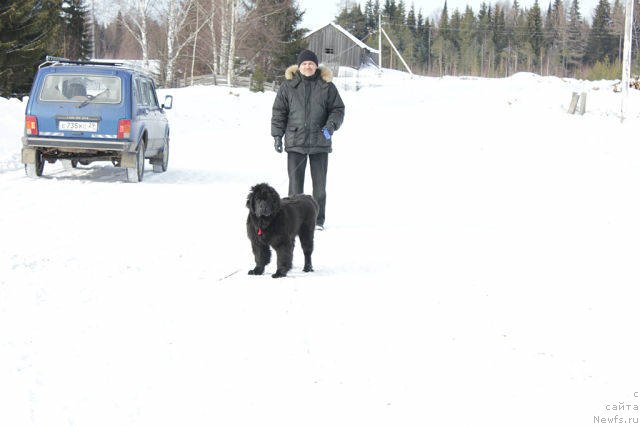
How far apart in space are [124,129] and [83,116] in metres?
0.66

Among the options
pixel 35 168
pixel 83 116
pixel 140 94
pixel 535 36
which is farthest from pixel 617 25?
pixel 35 168

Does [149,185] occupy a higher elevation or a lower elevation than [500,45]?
lower

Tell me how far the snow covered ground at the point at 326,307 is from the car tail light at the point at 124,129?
0.77 metres

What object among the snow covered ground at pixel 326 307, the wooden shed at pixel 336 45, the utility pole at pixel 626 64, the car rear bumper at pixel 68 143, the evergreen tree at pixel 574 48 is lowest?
the snow covered ground at pixel 326 307

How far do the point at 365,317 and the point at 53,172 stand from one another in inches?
380

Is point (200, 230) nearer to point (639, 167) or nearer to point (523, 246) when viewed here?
point (523, 246)

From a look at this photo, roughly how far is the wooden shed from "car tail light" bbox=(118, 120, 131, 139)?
234 ft

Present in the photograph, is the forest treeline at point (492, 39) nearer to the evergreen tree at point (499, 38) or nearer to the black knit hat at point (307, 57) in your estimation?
the evergreen tree at point (499, 38)

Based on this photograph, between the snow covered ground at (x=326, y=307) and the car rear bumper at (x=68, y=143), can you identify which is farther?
the car rear bumper at (x=68, y=143)

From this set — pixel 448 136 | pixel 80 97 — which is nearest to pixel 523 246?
pixel 80 97

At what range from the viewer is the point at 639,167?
16984 millimetres

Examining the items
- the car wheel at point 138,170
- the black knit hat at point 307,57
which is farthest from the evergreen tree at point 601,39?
the black knit hat at point 307,57

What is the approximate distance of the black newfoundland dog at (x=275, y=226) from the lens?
20.5 feet

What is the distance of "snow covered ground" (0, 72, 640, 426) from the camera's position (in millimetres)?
3777
